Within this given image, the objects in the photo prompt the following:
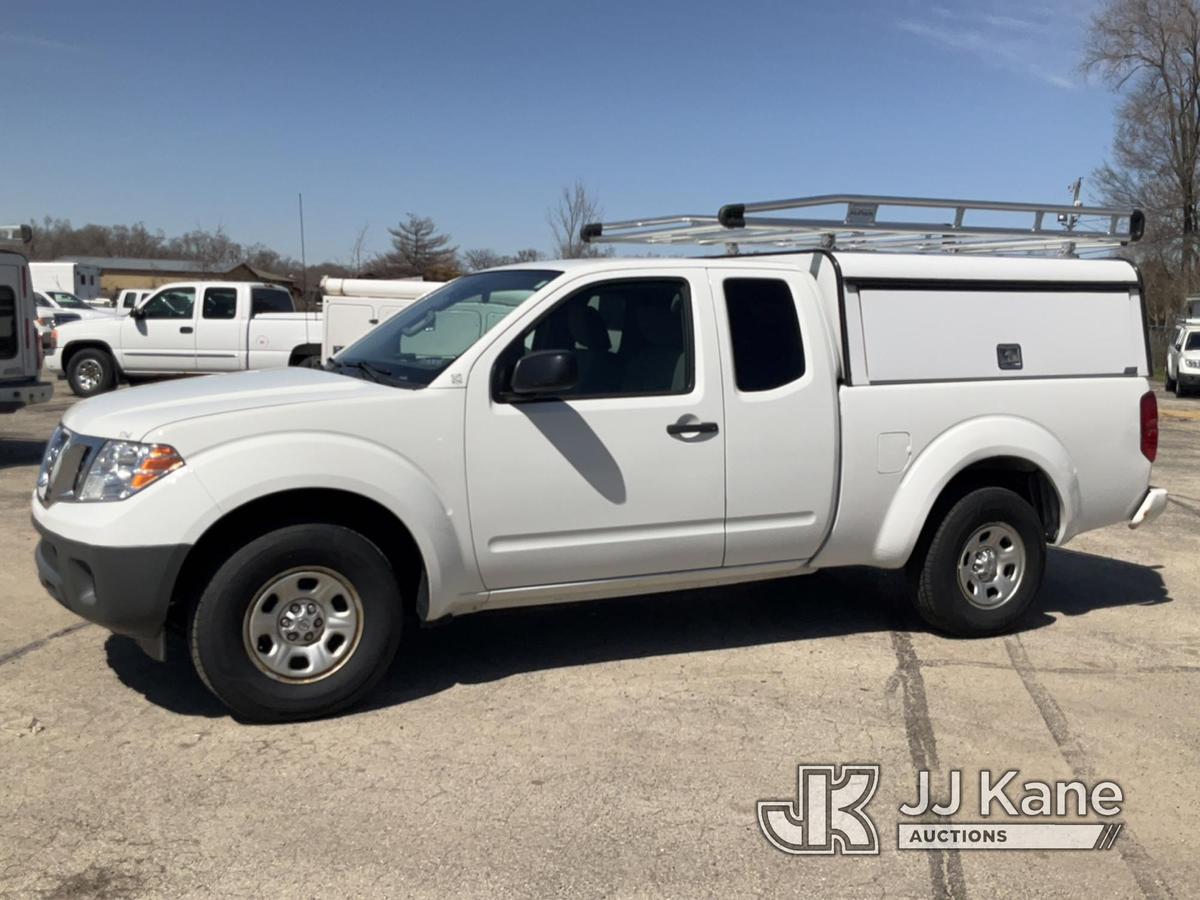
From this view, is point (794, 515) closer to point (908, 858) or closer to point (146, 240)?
point (908, 858)

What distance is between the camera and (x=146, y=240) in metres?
112

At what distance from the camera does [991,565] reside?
601 cm

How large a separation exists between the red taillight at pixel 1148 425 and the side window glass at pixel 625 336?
2.73m

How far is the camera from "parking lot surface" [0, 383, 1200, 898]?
3.57 meters

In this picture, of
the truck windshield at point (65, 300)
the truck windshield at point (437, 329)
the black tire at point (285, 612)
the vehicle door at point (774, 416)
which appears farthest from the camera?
the truck windshield at point (65, 300)

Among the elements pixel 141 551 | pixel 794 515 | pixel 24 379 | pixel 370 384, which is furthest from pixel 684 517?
pixel 24 379

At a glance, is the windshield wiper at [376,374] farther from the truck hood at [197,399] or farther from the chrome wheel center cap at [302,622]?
the chrome wheel center cap at [302,622]

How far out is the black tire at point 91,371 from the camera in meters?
18.7

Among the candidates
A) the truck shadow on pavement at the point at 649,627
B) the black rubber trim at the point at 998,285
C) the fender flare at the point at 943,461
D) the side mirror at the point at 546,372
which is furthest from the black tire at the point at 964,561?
the side mirror at the point at 546,372

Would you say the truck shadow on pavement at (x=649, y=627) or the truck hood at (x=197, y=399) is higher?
the truck hood at (x=197, y=399)

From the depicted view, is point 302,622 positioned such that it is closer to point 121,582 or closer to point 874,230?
point 121,582

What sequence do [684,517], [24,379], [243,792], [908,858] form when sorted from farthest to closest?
1. [24,379]
2. [684,517]
3. [243,792]
4. [908,858]

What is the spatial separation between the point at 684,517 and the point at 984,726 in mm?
1538

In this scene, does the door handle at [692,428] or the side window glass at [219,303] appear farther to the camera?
the side window glass at [219,303]
